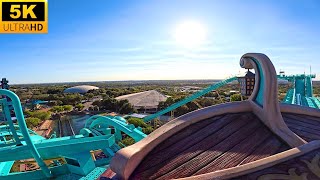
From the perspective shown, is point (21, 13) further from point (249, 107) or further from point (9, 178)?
point (249, 107)

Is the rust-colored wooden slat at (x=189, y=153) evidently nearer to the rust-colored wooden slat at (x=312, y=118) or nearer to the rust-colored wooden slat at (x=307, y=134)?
the rust-colored wooden slat at (x=307, y=134)

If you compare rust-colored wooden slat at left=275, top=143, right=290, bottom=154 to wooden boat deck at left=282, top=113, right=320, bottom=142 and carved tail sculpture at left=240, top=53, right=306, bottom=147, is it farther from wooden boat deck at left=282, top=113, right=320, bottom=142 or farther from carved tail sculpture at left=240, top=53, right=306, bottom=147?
wooden boat deck at left=282, top=113, right=320, bottom=142

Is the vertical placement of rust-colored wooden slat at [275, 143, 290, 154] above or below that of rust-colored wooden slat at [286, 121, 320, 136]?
below

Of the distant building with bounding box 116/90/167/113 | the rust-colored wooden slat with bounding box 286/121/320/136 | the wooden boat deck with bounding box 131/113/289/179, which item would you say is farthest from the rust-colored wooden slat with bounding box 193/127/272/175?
the distant building with bounding box 116/90/167/113

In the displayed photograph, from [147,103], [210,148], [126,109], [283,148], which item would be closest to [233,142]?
[210,148]

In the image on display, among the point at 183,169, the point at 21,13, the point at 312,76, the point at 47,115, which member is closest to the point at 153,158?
the point at 183,169

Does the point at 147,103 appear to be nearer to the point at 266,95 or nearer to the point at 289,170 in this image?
the point at 266,95
